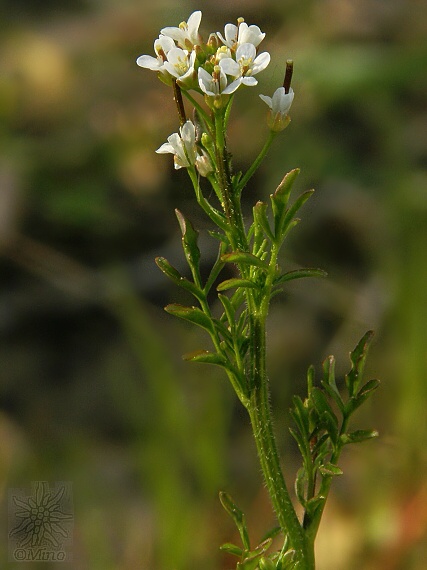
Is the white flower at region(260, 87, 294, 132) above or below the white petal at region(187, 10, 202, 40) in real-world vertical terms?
below

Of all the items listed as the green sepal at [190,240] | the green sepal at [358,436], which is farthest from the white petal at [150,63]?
the green sepal at [358,436]

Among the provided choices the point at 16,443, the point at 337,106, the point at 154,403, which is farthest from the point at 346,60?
the point at 16,443

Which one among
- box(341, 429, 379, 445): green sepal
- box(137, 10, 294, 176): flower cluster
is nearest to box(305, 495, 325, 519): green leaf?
box(341, 429, 379, 445): green sepal

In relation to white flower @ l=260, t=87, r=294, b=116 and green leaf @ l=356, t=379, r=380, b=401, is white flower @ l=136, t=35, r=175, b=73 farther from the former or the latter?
green leaf @ l=356, t=379, r=380, b=401

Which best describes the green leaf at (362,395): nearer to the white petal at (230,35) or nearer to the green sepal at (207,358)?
the green sepal at (207,358)

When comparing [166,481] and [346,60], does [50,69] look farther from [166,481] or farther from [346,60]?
[166,481]

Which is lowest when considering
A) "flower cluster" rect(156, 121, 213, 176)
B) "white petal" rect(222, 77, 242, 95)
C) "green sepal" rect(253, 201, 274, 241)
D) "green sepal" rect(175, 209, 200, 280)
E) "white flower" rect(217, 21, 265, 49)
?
"green sepal" rect(175, 209, 200, 280)
